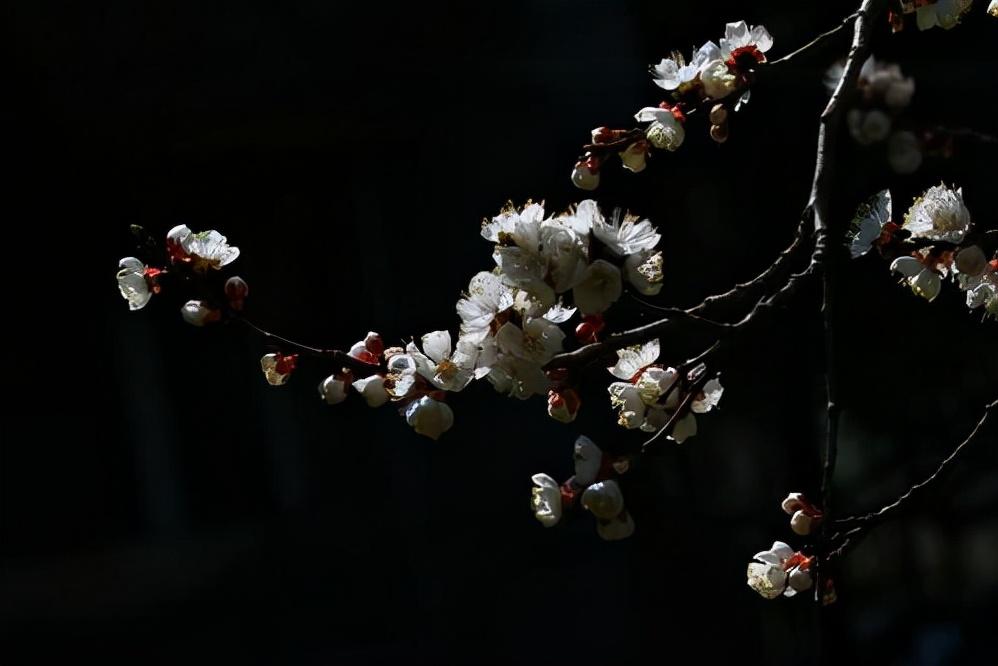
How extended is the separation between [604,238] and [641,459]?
0.13m

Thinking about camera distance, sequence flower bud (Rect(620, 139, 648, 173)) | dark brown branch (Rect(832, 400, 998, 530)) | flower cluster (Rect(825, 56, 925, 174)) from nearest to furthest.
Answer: flower cluster (Rect(825, 56, 925, 174))
dark brown branch (Rect(832, 400, 998, 530))
flower bud (Rect(620, 139, 648, 173))

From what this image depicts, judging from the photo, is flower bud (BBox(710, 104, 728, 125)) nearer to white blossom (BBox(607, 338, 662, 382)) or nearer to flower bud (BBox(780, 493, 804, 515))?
white blossom (BBox(607, 338, 662, 382))

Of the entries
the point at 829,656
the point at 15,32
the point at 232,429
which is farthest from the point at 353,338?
the point at 829,656

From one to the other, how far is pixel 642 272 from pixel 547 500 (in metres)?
0.15

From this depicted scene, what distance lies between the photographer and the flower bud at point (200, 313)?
2.60 ft

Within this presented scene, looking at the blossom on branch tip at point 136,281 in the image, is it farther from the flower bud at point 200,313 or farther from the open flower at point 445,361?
the open flower at point 445,361

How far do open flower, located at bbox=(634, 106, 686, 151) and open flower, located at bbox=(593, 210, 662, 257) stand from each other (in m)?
0.13

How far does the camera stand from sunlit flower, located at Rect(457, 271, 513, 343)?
27.5 inches

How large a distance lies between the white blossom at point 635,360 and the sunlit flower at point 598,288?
0.15 metres

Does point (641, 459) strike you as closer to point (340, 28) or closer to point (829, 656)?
point (829, 656)

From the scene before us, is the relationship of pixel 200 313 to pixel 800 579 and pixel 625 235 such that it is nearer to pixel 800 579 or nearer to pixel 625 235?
pixel 625 235

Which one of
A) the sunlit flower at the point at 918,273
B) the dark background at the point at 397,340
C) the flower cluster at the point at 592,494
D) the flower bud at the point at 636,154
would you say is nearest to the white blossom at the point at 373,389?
the flower cluster at the point at 592,494

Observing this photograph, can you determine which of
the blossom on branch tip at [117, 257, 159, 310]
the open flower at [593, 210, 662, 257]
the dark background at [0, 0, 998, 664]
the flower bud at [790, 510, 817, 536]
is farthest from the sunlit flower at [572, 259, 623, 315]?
the dark background at [0, 0, 998, 664]

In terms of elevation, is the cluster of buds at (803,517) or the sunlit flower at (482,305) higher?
the sunlit flower at (482,305)
